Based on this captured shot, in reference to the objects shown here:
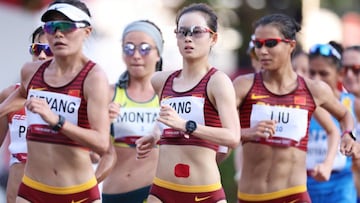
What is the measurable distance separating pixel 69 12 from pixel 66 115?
74 centimetres

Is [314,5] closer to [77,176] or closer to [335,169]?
[335,169]

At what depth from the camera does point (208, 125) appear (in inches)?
336

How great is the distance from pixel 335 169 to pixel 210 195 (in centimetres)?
360

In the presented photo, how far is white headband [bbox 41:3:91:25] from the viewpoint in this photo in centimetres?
832

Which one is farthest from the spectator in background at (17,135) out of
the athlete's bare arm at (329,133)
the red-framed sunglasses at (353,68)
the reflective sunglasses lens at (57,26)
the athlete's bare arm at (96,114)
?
the red-framed sunglasses at (353,68)

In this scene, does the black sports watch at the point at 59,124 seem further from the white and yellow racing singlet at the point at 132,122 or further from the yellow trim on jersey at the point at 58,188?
the white and yellow racing singlet at the point at 132,122

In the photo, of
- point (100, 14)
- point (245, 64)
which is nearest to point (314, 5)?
point (245, 64)

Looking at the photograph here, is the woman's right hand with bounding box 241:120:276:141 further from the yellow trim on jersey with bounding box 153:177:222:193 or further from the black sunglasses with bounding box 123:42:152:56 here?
the black sunglasses with bounding box 123:42:152:56

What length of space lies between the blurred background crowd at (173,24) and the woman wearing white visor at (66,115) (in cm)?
997

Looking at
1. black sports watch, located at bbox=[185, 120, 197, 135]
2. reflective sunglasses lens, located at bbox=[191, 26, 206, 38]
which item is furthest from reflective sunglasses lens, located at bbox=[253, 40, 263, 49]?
black sports watch, located at bbox=[185, 120, 197, 135]

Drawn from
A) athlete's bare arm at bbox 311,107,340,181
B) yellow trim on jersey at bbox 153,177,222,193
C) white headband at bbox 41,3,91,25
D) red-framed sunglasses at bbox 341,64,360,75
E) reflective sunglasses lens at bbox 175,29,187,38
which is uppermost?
white headband at bbox 41,3,91,25

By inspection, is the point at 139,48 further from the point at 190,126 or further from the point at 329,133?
the point at 190,126

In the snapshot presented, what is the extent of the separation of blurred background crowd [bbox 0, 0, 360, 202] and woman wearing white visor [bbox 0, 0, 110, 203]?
9966mm

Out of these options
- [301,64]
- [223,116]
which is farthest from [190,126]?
[301,64]
